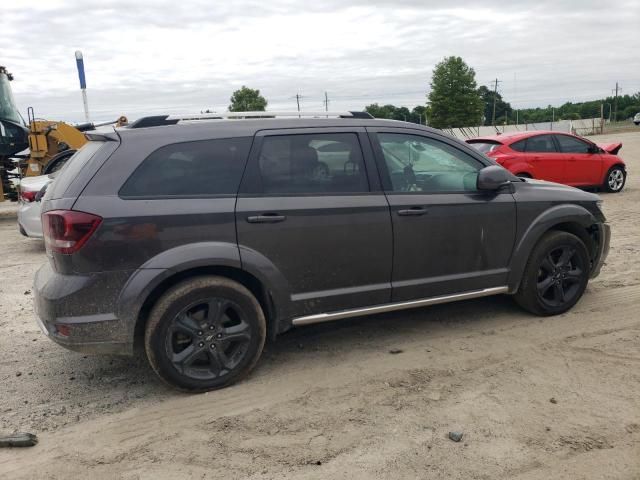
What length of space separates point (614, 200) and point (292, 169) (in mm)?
10062

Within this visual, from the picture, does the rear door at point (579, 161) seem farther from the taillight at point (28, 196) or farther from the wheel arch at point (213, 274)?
the taillight at point (28, 196)

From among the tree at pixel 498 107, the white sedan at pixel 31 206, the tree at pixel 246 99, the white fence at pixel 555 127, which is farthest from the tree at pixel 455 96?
the white sedan at pixel 31 206

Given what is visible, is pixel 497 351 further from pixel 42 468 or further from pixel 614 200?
pixel 614 200

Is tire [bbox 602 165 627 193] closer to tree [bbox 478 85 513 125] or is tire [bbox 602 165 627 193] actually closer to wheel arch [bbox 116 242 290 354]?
wheel arch [bbox 116 242 290 354]

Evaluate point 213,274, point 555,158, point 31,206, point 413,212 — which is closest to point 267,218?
point 213,274

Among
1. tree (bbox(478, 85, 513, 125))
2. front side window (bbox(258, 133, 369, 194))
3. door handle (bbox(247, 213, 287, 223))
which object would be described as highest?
Result: tree (bbox(478, 85, 513, 125))

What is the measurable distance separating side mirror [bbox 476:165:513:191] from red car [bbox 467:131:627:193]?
685cm

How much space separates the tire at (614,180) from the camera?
12812 millimetres

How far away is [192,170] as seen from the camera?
3781mm

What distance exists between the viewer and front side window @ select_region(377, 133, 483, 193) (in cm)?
435

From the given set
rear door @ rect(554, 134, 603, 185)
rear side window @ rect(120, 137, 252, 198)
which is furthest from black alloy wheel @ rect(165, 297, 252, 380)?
rear door @ rect(554, 134, 603, 185)

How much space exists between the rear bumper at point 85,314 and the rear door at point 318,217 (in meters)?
0.89

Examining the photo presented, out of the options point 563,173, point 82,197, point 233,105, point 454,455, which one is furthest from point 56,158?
A: point 233,105

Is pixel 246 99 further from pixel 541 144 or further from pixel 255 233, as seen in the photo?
pixel 255 233
